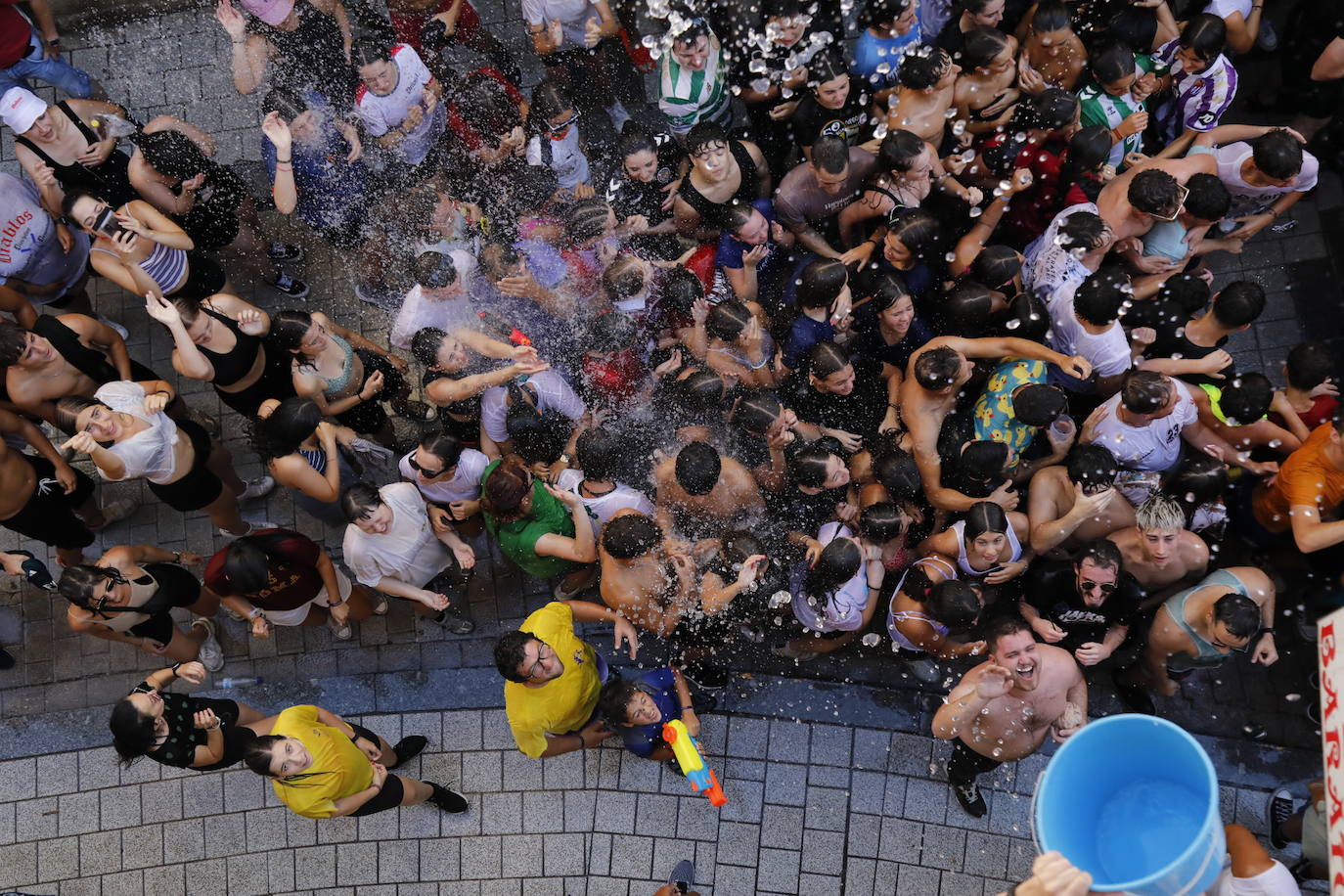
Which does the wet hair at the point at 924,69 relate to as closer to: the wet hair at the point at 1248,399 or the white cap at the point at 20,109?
the wet hair at the point at 1248,399

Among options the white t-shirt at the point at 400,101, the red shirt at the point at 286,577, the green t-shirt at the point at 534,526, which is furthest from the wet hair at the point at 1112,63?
the red shirt at the point at 286,577

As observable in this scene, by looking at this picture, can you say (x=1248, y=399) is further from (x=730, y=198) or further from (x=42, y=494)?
(x=42, y=494)

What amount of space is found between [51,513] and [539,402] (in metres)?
2.94

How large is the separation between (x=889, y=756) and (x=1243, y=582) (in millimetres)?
2055

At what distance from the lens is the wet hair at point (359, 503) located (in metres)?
4.98

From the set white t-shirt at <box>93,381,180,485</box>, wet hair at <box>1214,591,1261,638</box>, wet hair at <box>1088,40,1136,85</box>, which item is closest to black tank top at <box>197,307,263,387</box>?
white t-shirt at <box>93,381,180,485</box>

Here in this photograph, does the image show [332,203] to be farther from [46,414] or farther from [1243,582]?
[1243,582]

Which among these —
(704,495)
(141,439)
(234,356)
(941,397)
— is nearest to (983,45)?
(941,397)

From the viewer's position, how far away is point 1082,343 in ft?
17.5

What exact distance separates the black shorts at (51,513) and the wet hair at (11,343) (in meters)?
0.67

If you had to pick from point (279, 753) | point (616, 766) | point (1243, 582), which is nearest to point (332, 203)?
point (279, 753)

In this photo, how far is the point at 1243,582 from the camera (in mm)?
5016

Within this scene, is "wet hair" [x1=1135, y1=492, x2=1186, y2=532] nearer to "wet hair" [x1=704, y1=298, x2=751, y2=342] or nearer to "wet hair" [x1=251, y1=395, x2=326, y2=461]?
"wet hair" [x1=704, y1=298, x2=751, y2=342]

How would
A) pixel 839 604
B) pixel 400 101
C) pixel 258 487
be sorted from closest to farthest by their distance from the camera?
pixel 839 604
pixel 400 101
pixel 258 487
